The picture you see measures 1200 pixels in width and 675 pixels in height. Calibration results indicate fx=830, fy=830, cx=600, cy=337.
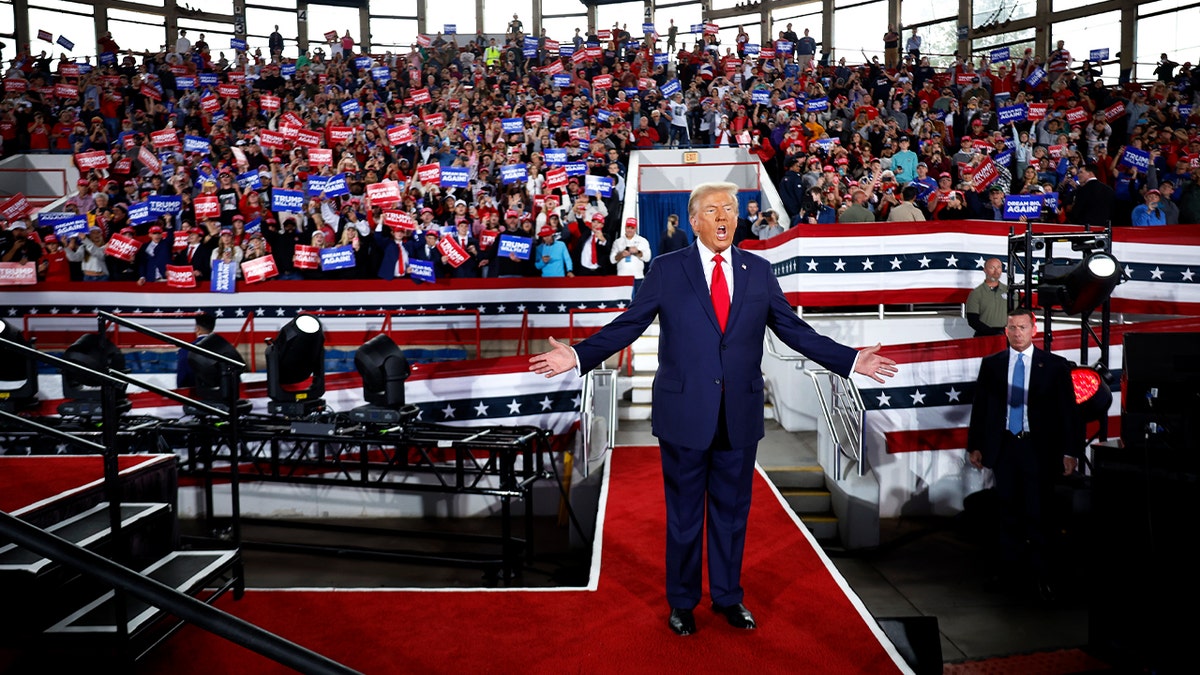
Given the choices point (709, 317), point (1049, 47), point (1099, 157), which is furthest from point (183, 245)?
point (1049, 47)

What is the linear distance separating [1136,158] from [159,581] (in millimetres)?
14259

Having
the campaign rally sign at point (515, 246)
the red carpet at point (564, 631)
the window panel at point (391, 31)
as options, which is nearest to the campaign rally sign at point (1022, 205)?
the campaign rally sign at point (515, 246)

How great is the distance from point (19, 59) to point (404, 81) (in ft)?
33.3

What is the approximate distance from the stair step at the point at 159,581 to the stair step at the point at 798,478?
4926 mm

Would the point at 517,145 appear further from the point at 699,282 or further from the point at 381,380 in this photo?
the point at 699,282

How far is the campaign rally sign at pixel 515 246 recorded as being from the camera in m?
11.4

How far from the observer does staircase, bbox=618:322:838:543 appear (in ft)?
24.2

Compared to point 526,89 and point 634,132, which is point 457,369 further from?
point 526,89

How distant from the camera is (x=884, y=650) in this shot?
3305mm

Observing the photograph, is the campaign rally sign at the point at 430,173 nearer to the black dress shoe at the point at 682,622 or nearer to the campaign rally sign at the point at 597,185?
the campaign rally sign at the point at 597,185

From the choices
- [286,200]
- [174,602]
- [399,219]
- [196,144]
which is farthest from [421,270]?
[174,602]

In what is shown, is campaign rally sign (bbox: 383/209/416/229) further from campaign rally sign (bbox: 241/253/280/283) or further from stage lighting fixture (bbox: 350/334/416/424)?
stage lighting fixture (bbox: 350/334/416/424)

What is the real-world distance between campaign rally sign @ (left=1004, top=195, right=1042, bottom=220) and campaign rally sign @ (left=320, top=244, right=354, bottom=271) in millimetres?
8901

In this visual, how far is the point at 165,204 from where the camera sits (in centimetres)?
1276
